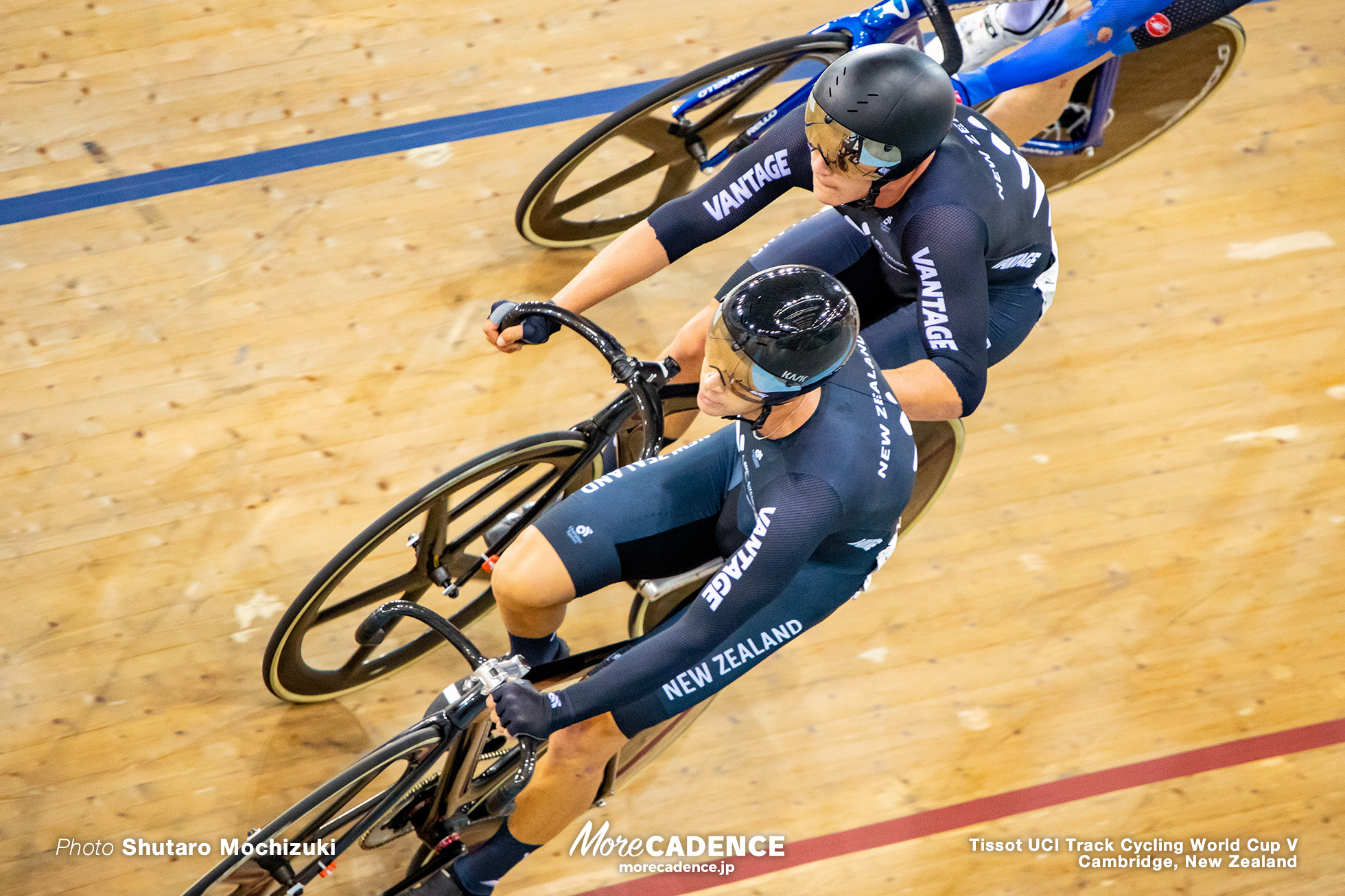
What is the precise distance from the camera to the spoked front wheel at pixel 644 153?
145 inches

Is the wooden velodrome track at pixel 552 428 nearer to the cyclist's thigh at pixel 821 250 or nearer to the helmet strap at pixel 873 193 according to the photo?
the cyclist's thigh at pixel 821 250

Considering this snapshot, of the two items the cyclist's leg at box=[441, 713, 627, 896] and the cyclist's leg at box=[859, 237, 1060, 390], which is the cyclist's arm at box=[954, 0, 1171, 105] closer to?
the cyclist's leg at box=[859, 237, 1060, 390]

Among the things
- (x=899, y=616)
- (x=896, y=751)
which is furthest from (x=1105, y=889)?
(x=899, y=616)

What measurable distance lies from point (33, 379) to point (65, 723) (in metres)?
1.16

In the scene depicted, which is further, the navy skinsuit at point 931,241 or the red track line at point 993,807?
the red track line at point 993,807

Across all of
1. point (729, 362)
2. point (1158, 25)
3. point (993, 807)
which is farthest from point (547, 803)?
point (1158, 25)

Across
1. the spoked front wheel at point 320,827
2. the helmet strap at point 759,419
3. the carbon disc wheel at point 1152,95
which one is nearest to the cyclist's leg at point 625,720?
the spoked front wheel at point 320,827

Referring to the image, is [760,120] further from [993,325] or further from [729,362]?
[729,362]

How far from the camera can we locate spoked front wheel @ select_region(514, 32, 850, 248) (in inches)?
145

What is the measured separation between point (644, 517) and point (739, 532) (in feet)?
0.70

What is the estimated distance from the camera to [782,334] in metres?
1.97

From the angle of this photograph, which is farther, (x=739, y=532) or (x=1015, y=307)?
(x=1015, y=307)

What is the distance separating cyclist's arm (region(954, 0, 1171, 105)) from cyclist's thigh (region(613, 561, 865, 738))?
183 cm

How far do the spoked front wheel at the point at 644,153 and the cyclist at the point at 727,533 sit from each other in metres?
1.52
